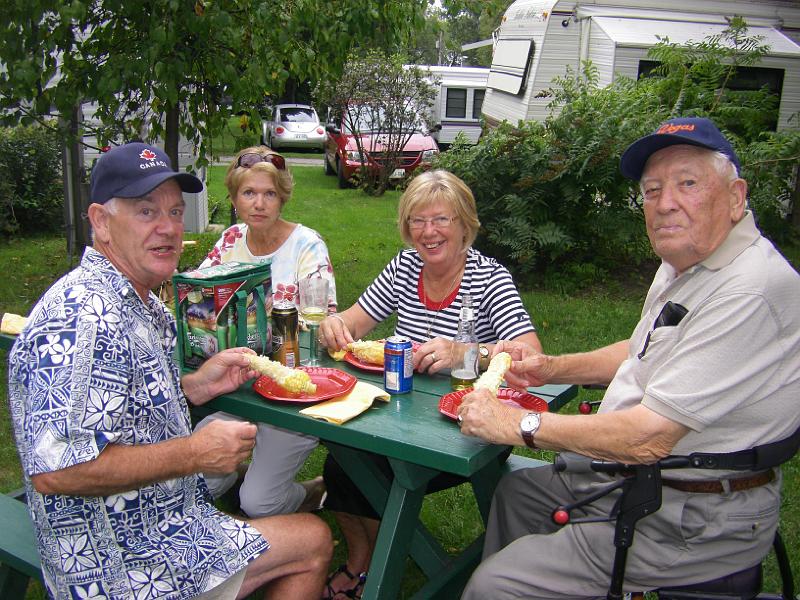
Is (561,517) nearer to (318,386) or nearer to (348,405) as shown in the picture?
(348,405)

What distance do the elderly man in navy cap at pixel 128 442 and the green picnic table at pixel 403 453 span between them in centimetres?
22

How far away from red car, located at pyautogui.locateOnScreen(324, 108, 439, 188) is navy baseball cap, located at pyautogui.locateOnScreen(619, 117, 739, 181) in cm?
1111

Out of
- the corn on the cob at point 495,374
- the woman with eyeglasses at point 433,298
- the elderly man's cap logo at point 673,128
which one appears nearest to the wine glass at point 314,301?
the woman with eyeglasses at point 433,298

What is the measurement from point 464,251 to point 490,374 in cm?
89

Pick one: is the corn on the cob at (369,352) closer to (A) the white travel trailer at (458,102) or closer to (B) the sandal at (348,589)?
(B) the sandal at (348,589)

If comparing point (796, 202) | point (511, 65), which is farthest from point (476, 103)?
point (796, 202)

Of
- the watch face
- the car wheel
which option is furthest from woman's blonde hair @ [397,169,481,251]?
the car wheel

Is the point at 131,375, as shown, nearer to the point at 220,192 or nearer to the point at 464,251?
the point at 464,251

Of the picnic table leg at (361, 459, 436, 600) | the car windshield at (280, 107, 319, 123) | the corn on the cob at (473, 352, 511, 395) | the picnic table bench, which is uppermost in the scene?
the car windshield at (280, 107, 319, 123)

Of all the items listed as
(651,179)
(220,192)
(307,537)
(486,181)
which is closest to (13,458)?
(307,537)

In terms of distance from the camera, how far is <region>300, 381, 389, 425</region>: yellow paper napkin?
2.33m

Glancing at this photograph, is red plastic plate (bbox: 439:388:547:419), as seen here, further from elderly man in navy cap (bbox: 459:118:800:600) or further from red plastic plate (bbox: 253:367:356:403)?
red plastic plate (bbox: 253:367:356:403)

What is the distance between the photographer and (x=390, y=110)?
13.3m

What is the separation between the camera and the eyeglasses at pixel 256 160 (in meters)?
3.83
